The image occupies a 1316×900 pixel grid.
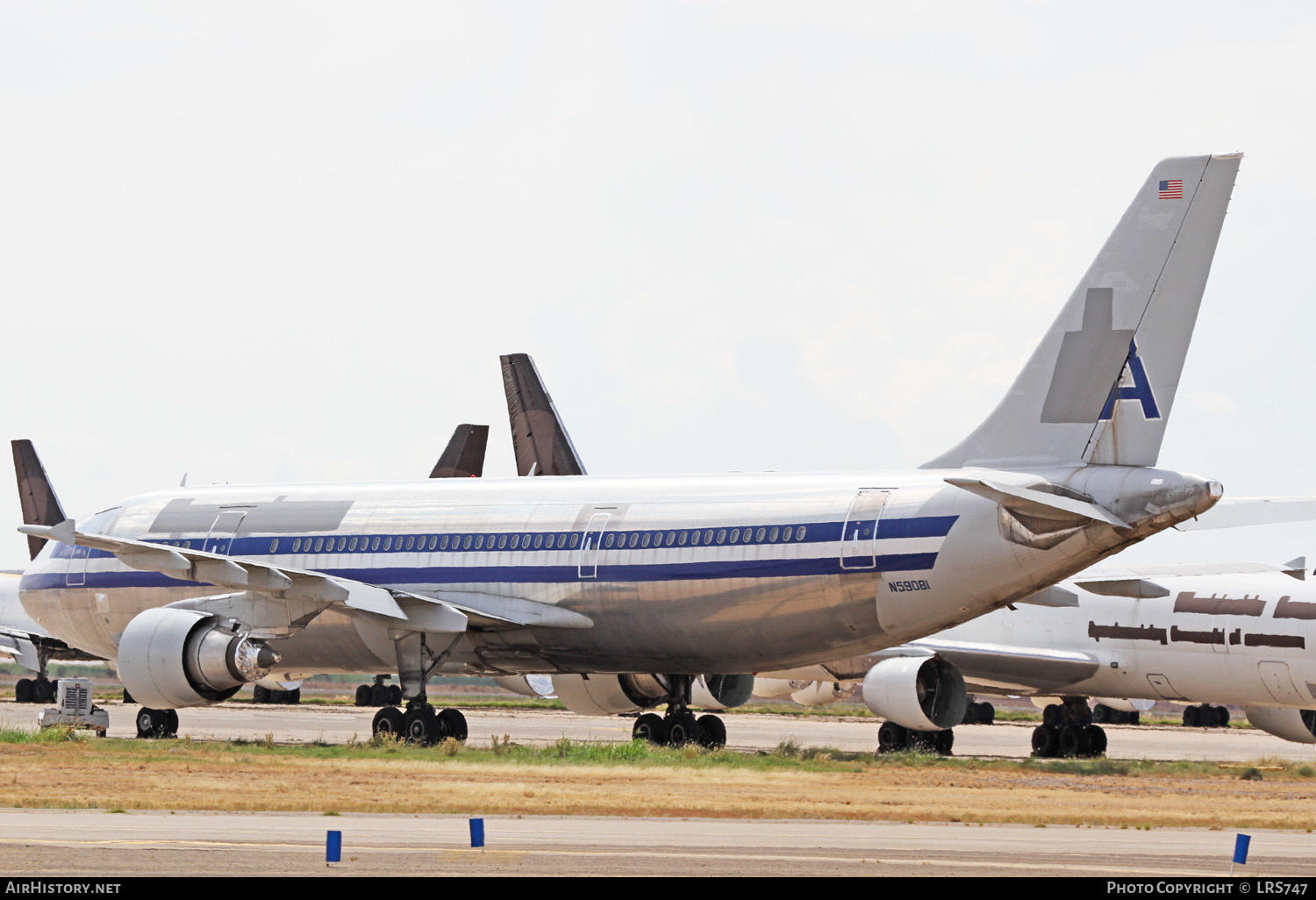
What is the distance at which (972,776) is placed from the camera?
25.4 m

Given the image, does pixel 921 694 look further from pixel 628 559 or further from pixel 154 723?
pixel 154 723

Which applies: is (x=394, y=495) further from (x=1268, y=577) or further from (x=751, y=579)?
(x=1268, y=577)

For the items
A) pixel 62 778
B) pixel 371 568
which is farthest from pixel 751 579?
pixel 62 778

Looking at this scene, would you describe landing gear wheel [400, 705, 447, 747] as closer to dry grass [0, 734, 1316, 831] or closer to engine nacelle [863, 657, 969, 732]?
dry grass [0, 734, 1316, 831]

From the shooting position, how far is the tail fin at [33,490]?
5762 cm

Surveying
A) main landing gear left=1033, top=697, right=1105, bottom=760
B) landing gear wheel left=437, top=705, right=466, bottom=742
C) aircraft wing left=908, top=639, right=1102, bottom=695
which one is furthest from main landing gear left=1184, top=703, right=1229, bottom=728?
landing gear wheel left=437, top=705, right=466, bottom=742

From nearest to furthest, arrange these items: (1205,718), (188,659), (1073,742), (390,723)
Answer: (188,659)
(390,723)
(1073,742)
(1205,718)

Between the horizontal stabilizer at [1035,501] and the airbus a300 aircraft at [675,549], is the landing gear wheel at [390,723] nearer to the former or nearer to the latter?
the airbus a300 aircraft at [675,549]

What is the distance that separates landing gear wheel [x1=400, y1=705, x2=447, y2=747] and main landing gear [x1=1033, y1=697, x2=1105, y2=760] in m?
13.4

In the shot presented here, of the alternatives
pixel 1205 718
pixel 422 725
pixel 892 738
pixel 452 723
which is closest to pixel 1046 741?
pixel 892 738

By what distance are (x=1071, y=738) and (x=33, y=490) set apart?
37.3m

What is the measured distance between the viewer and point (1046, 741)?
3556cm

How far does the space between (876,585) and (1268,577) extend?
12.2 meters
